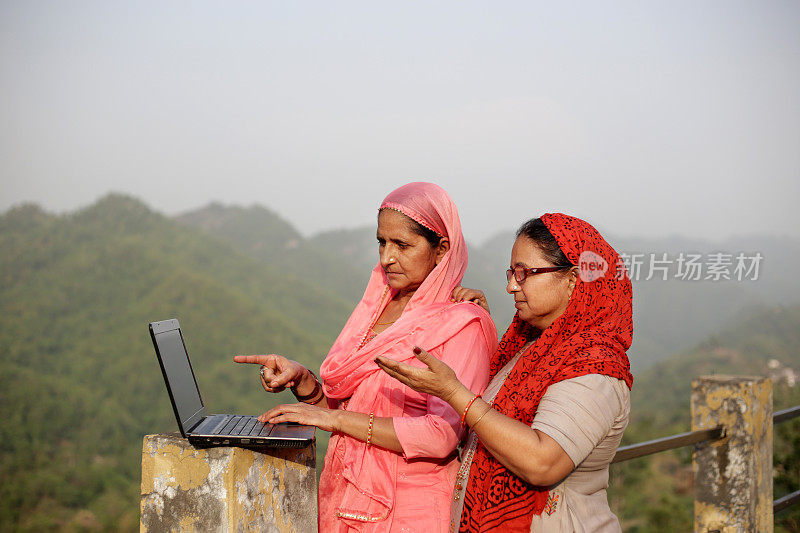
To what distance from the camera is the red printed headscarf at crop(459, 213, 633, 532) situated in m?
1.69

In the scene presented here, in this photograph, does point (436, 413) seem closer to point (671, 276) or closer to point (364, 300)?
point (364, 300)

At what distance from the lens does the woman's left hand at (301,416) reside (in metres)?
1.68

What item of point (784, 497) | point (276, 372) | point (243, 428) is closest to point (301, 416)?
point (243, 428)

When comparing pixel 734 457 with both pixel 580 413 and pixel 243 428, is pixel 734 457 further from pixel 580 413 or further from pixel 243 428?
pixel 243 428

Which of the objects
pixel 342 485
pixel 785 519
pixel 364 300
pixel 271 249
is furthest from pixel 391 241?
pixel 271 249

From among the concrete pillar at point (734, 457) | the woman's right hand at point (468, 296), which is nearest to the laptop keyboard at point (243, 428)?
the woman's right hand at point (468, 296)

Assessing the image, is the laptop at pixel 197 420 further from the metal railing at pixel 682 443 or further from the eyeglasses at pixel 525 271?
the metal railing at pixel 682 443

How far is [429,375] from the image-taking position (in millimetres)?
1650

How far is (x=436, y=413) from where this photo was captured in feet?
6.16

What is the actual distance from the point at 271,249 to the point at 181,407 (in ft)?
146

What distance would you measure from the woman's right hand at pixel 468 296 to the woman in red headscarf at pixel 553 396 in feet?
0.71

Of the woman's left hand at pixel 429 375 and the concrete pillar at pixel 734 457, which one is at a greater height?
the woman's left hand at pixel 429 375

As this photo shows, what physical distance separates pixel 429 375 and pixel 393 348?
0.40 metres

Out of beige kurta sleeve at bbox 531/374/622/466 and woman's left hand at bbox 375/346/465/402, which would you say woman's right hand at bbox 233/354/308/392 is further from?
beige kurta sleeve at bbox 531/374/622/466
